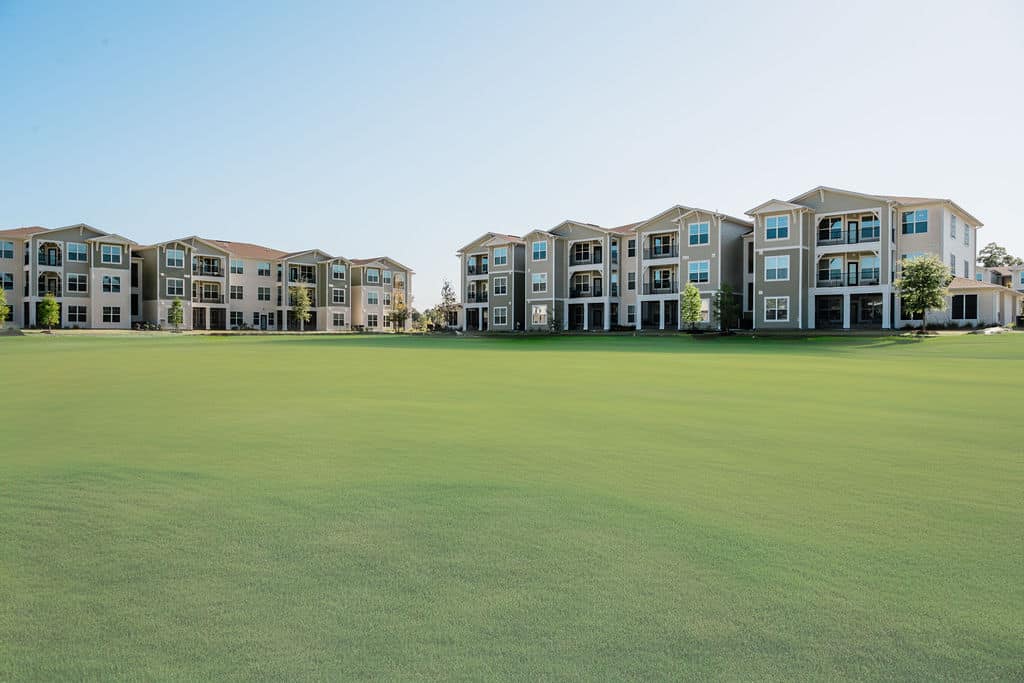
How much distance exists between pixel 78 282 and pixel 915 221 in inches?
2595

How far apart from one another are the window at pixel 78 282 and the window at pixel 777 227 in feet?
186

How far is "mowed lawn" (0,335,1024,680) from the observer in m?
2.93

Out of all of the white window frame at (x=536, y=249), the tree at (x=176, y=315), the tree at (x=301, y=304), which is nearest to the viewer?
the white window frame at (x=536, y=249)

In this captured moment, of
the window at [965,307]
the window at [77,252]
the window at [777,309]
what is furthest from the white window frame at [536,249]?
the window at [77,252]

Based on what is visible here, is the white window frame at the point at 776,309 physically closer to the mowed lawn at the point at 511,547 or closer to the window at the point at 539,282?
the window at the point at 539,282

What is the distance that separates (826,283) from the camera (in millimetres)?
46469

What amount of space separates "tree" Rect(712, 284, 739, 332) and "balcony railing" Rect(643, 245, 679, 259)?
292 inches

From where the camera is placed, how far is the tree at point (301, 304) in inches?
2862

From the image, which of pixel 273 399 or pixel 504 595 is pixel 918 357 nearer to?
pixel 273 399

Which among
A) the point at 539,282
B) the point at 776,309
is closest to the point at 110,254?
the point at 539,282

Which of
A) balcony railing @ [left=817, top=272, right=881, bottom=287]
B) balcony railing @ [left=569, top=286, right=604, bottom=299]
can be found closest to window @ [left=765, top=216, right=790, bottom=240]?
balcony railing @ [left=817, top=272, right=881, bottom=287]

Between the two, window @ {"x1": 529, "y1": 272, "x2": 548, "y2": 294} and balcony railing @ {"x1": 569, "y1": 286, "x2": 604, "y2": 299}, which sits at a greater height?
window @ {"x1": 529, "y1": 272, "x2": 548, "y2": 294}

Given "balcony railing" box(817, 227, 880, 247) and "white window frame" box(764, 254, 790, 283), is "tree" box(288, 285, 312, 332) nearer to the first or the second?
"white window frame" box(764, 254, 790, 283)

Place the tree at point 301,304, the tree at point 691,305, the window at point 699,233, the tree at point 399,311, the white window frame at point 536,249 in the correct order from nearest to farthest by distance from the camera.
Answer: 1. the tree at point 691,305
2. the window at point 699,233
3. the white window frame at point 536,249
4. the tree at point 301,304
5. the tree at point 399,311
